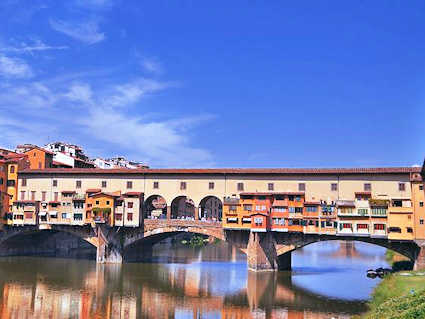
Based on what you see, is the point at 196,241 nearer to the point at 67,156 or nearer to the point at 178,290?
the point at 67,156

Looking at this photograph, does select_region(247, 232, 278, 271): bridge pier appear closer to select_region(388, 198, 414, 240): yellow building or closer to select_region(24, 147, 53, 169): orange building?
select_region(388, 198, 414, 240): yellow building

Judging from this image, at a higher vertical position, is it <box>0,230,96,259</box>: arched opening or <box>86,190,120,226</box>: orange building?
<box>86,190,120,226</box>: orange building

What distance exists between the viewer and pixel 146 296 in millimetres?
40125

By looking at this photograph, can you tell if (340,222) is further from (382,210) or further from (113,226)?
(113,226)

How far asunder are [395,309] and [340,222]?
76.8 feet

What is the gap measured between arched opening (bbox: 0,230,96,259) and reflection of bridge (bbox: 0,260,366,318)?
1345 cm

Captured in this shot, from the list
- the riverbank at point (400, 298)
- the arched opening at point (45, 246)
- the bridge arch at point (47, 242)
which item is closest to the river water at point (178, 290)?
the riverbank at point (400, 298)

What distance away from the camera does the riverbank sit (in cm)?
2349

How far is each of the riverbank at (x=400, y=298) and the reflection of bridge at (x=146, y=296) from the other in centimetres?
227

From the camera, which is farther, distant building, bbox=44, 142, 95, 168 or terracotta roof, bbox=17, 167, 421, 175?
distant building, bbox=44, 142, 95, 168

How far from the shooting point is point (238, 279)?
159 feet

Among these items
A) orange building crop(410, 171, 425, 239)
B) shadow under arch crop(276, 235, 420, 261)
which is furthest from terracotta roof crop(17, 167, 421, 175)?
shadow under arch crop(276, 235, 420, 261)

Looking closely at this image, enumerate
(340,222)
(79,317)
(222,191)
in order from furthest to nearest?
1. (222,191)
2. (340,222)
3. (79,317)

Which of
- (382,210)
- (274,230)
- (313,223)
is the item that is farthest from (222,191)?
(382,210)
